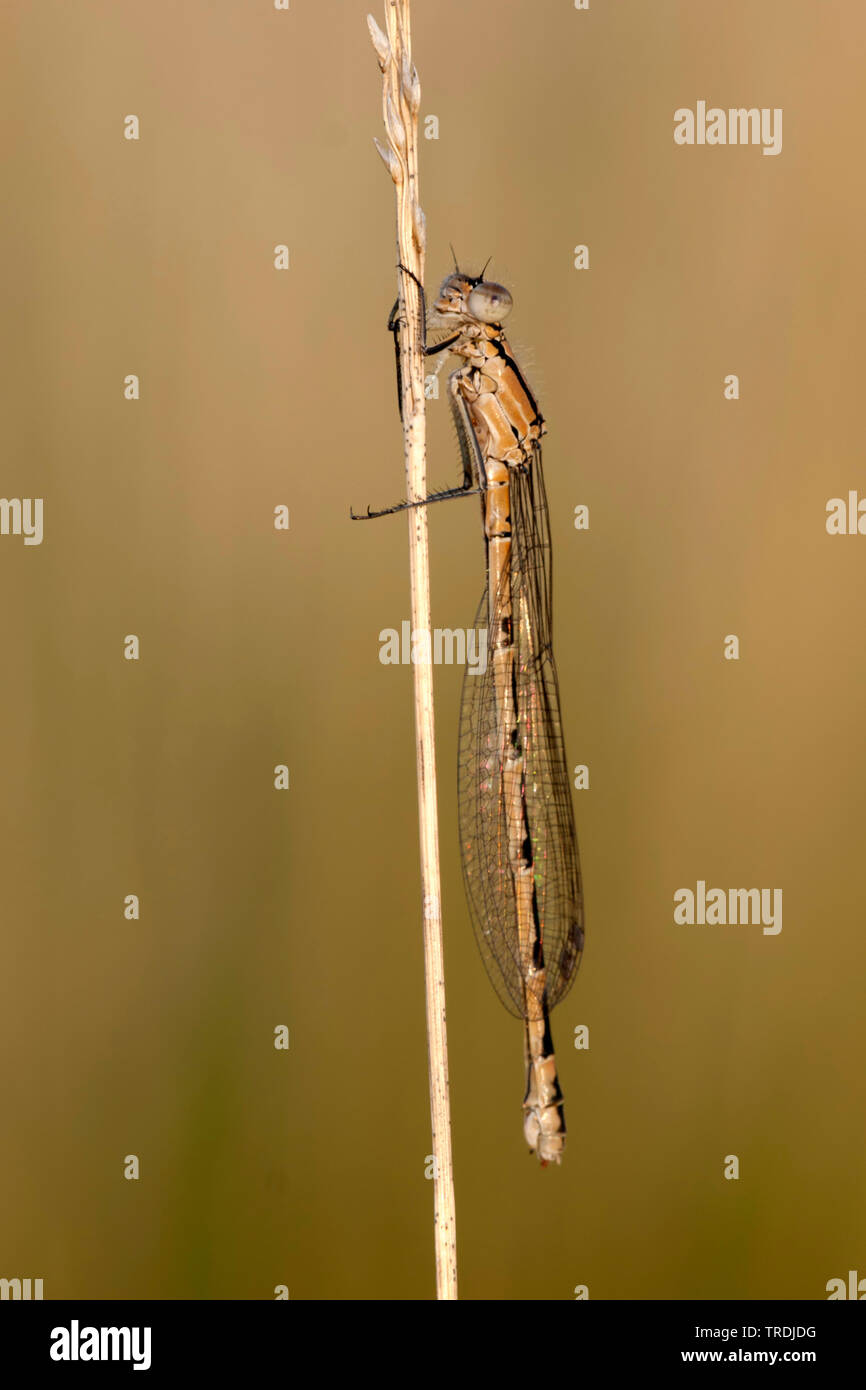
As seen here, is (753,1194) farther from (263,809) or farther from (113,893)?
(113,893)

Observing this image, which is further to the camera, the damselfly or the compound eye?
the damselfly

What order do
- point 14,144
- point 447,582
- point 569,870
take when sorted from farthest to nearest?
point 447,582 < point 14,144 < point 569,870

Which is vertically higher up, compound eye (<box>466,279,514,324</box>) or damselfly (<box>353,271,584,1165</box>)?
compound eye (<box>466,279,514,324</box>)

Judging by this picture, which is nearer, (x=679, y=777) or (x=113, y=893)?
(x=113, y=893)

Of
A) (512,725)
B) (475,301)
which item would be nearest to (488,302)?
(475,301)

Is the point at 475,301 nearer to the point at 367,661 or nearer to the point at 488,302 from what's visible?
the point at 488,302

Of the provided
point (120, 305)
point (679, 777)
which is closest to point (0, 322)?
point (120, 305)

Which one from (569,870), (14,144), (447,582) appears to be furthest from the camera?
(447,582)
